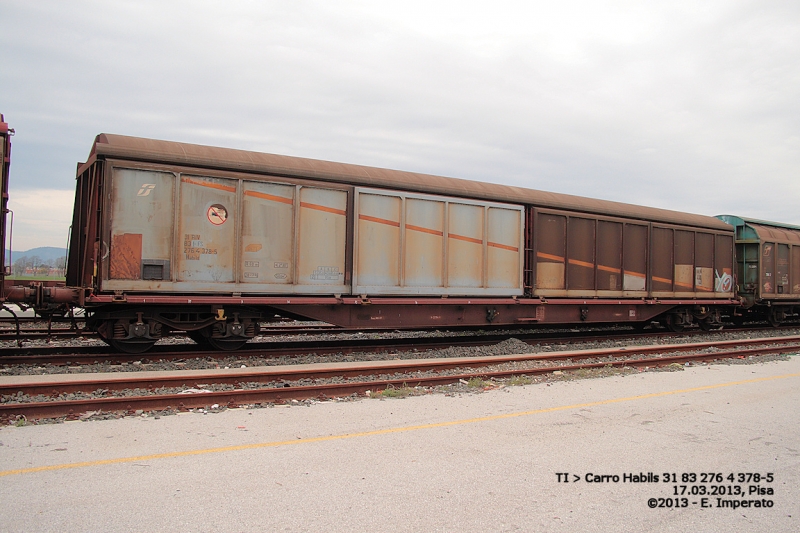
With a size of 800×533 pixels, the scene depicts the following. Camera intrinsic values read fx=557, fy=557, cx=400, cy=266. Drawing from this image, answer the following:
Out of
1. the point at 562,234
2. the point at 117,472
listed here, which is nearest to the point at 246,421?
the point at 117,472

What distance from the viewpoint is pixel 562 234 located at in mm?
14008

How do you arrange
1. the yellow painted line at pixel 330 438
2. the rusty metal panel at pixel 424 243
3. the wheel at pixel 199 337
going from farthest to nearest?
the rusty metal panel at pixel 424 243
the wheel at pixel 199 337
the yellow painted line at pixel 330 438

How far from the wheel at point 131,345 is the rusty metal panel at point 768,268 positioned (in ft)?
61.1

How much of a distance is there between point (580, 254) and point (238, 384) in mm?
9614

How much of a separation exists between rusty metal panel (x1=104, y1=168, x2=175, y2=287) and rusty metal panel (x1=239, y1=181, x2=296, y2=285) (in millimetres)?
1312

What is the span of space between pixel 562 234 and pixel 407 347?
4993 mm

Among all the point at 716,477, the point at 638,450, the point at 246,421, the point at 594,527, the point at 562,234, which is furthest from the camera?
the point at 562,234

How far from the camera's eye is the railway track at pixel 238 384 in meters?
6.41

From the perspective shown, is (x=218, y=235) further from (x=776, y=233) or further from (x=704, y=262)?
(x=776, y=233)

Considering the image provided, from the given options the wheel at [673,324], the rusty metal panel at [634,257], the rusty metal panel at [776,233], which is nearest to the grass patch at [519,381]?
the rusty metal panel at [634,257]

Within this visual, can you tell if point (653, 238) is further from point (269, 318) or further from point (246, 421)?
point (246, 421)

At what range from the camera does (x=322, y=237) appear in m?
11.1

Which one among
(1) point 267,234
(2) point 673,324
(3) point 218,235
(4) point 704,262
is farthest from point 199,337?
(4) point 704,262

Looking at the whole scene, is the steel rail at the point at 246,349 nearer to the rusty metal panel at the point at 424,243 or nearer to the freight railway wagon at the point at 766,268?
the rusty metal panel at the point at 424,243
